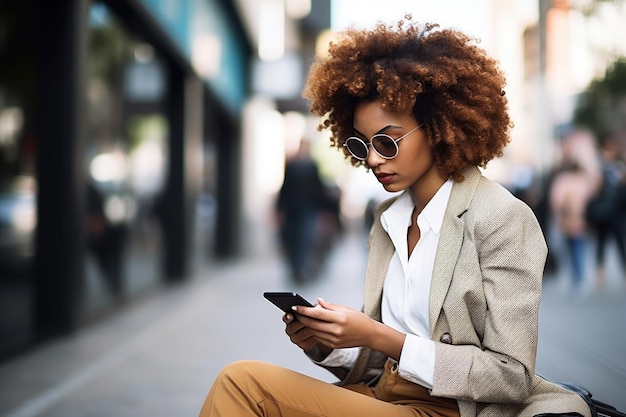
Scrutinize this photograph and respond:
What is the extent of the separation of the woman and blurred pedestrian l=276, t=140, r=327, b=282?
8797mm

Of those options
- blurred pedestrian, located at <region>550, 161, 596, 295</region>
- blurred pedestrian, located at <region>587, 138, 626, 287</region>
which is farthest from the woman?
blurred pedestrian, located at <region>587, 138, 626, 287</region>

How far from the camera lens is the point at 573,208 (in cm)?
971

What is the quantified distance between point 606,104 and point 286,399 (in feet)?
56.8

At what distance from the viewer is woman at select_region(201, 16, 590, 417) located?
6.45 ft

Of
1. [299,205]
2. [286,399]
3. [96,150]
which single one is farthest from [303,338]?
[299,205]

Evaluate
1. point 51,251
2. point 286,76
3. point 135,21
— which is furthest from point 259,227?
point 51,251

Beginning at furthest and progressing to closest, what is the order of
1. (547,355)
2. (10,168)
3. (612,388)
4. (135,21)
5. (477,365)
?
(135,21), (10,168), (547,355), (612,388), (477,365)

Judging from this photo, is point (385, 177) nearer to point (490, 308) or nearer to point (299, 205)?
point (490, 308)

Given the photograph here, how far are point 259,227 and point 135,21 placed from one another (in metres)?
9.94

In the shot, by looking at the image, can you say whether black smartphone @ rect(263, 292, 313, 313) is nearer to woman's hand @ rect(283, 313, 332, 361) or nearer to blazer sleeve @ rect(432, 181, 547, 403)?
woman's hand @ rect(283, 313, 332, 361)

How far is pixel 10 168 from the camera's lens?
616 cm

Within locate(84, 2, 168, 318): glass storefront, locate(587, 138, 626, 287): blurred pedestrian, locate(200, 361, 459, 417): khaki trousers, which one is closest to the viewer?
locate(200, 361, 459, 417): khaki trousers

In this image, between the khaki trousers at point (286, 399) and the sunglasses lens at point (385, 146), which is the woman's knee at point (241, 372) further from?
the sunglasses lens at point (385, 146)

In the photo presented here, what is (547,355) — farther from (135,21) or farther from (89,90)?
(135,21)
